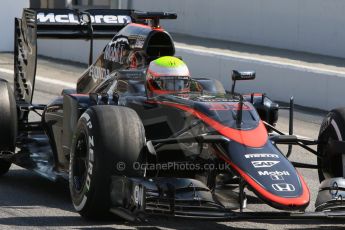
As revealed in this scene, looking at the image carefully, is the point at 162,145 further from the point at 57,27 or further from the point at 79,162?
the point at 57,27

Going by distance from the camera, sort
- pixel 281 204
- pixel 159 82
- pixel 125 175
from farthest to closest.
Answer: pixel 159 82 → pixel 125 175 → pixel 281 204

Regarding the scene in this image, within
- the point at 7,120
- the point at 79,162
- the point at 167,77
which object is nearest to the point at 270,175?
the point at 79,162

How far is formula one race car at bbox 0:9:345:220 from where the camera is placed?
23.8 ft

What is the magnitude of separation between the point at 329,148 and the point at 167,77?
1.64m

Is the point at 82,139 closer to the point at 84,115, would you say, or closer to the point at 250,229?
the point at 84,115

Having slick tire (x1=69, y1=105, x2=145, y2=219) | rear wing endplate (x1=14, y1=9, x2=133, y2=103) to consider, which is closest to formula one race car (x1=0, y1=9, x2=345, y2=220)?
slick tire (x1=69, y1=105, x2=145, y2=219)

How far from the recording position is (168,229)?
306 inches

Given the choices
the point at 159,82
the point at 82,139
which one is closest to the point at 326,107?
the point at 159,82

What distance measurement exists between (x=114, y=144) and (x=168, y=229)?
2.65 feet

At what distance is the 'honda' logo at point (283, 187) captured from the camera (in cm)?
712

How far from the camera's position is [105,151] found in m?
7.61

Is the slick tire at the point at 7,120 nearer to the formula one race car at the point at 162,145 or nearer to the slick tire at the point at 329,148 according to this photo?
the formula one race car at the point at 162,145

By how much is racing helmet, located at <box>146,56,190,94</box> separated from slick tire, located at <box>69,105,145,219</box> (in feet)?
3.61

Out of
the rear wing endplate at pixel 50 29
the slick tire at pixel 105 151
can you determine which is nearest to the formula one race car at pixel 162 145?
the slick tire at pixel 105 151
